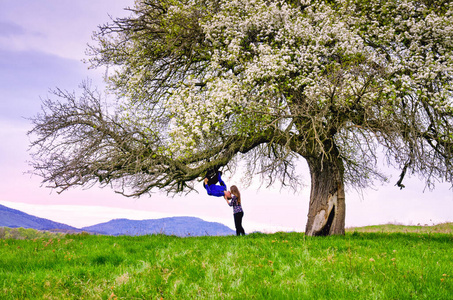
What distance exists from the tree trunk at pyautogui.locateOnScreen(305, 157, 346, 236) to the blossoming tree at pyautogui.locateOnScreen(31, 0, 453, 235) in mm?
42

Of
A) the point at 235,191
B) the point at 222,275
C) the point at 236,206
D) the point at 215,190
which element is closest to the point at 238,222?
the point at 236,206

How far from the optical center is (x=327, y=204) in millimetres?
14438

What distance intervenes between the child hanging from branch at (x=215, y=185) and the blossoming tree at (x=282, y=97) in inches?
19.1

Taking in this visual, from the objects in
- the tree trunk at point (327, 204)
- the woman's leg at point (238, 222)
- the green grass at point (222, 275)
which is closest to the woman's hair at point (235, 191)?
the woman's leg at point (238, 222)

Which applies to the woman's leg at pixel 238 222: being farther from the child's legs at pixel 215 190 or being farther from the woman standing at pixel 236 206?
the child's legs at pixel 215 190

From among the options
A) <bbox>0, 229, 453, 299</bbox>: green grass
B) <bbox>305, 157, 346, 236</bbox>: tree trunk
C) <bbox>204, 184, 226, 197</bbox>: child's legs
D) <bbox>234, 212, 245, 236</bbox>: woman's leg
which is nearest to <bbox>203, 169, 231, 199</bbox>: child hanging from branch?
<bbox>204, 184, 226, 197</bbox>: child's legs

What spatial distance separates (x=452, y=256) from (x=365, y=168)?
804 cm

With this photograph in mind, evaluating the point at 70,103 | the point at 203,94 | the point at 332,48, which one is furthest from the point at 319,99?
the point at 70,103

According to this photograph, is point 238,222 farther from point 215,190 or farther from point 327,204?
point 327,204

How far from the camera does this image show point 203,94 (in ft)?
49.3

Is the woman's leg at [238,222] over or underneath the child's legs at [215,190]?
underneath

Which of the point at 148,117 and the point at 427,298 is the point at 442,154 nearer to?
the point at 427,298

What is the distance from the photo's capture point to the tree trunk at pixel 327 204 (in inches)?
568

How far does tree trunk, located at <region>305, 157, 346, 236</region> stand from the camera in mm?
14430
